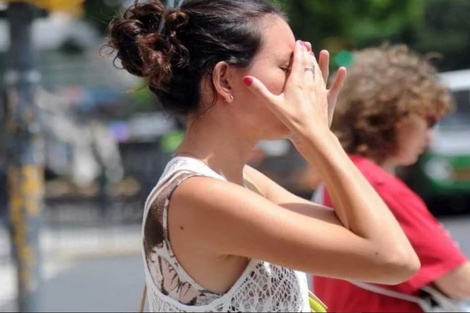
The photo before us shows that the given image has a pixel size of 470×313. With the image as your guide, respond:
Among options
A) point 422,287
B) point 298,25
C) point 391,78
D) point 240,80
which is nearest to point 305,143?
point 240,80

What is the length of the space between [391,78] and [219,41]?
1.38 m

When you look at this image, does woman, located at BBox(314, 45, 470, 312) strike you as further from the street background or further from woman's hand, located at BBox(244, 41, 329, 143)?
woman's hand, located at BBox(244, 41, 329, 143)

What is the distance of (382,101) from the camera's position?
10.2ft

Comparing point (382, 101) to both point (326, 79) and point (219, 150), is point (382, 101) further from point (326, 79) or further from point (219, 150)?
point (219, 150)

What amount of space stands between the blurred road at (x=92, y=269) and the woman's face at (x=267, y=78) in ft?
18.2

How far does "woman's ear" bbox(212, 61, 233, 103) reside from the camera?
1.88 metres

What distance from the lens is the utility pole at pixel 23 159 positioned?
455 cm

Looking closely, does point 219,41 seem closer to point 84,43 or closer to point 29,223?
point 29,223

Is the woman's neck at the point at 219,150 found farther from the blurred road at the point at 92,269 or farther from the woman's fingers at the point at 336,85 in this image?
the blurred road at the point at 92,269

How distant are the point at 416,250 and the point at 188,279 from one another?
1.06 meters

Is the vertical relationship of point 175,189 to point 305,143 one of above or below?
below

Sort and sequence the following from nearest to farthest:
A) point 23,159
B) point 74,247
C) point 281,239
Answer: point 281,239
point 23,159
point 74,247

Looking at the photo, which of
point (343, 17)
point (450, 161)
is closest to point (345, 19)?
point (343, 17)

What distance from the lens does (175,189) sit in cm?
184
